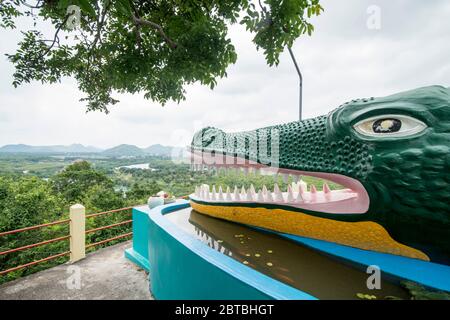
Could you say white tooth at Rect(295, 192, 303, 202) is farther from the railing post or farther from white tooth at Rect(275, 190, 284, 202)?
the railing post

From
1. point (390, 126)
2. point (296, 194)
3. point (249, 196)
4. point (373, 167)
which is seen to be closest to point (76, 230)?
point (249, 196)

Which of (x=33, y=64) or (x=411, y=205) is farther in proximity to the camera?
(x=33, y=64)

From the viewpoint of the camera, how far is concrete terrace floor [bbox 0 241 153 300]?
3.77m

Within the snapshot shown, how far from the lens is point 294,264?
202 centimetres

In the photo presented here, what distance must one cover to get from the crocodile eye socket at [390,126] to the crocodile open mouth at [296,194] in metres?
0.36

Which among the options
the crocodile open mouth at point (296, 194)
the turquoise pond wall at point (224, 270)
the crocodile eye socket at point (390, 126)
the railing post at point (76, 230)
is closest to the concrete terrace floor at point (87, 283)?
the railing post at point (76, 230)

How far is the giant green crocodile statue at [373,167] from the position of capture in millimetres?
1538

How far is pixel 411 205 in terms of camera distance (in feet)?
5.14

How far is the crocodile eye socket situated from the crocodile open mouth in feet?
1.17

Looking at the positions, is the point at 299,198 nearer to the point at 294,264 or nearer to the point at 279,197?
the point at 279,197

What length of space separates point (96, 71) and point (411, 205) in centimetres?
611

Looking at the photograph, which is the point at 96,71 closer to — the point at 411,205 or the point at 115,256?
the point at 115,256

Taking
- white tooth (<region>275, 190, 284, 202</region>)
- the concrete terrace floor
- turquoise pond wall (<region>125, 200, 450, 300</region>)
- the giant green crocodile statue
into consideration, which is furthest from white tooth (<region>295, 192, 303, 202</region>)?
the concrete terrace floor
